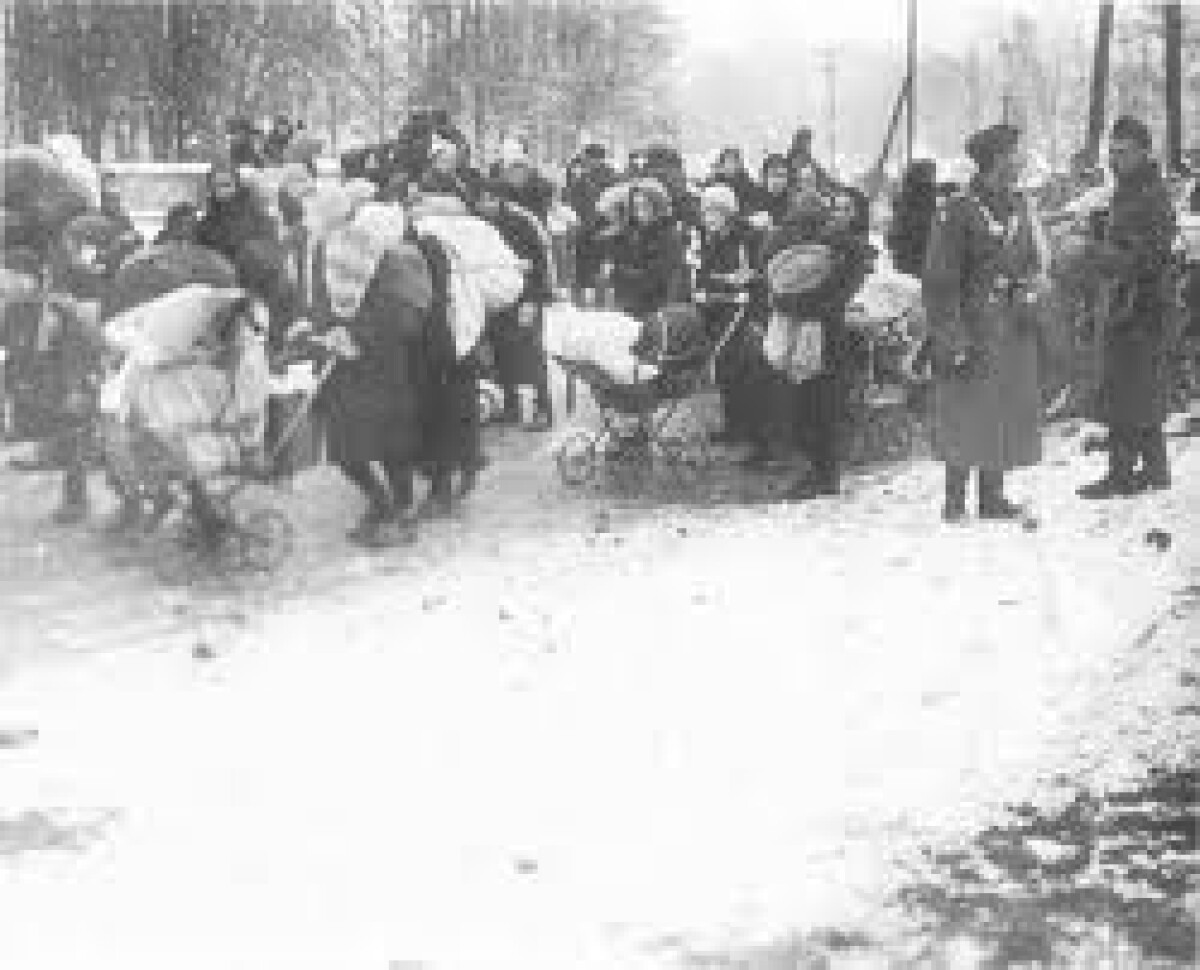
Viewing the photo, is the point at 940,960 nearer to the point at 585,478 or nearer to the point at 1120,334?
the point at 1120,334

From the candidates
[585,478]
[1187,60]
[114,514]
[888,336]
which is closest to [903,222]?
[888,336]

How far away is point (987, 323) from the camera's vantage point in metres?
8.94

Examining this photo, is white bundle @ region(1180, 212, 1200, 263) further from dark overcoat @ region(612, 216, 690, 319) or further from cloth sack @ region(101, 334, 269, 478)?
cloth sack @ region(101, 334, 269, 478)

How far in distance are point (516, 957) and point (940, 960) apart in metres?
0.96

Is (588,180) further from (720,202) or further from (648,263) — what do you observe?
(720,202)

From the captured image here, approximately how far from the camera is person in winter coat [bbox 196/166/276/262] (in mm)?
10102

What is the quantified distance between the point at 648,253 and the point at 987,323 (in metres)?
4.76

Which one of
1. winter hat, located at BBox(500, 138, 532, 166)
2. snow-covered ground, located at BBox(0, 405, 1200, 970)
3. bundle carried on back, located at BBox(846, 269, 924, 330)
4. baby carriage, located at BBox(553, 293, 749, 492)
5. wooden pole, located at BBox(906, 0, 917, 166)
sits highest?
wooden pole, located at BBox(906, 0, 917, 166)

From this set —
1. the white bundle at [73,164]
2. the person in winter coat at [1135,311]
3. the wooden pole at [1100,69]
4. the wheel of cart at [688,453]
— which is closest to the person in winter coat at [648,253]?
the wheel of cart at [688,453]

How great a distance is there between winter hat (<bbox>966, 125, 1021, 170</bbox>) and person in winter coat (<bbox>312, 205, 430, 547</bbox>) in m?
2.65

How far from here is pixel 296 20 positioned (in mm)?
40625

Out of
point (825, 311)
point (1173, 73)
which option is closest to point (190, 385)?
point (825, 311)

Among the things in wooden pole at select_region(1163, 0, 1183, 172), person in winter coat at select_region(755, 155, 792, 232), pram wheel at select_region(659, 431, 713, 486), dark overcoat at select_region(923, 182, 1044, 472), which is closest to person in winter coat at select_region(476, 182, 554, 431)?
person in winter coat at select_region(755, 155, 792, 232)

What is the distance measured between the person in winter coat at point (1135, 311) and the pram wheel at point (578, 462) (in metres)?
2.64
